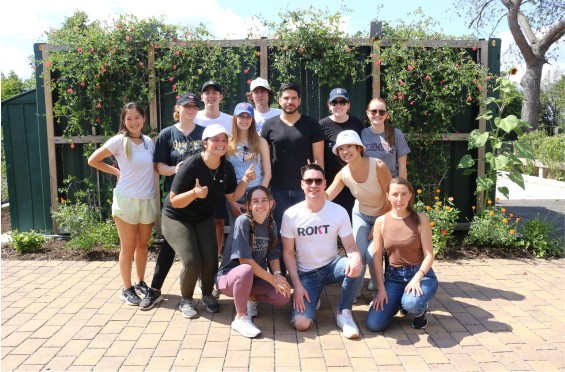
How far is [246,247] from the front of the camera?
368cm

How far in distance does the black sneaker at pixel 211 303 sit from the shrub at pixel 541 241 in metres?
3.95

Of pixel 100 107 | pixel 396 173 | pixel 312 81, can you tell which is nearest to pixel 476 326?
pixel 396 173

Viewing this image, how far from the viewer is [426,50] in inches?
230

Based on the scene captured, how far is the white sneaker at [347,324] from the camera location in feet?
11.4

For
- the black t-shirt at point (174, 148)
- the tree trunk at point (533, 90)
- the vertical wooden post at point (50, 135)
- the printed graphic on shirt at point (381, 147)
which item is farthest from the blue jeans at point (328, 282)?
the tree trunk at point (533, 90)

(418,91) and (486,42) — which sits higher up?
(486,42)

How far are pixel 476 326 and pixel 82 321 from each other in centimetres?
320

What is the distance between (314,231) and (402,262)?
0.77m

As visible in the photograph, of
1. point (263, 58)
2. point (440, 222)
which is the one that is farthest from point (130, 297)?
point (440, 222)

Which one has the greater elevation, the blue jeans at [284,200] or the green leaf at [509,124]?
the green leaf at [509,124]

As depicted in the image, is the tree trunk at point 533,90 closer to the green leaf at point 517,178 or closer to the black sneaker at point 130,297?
the green leaf at point 517,178

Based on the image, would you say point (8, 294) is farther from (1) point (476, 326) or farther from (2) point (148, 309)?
(1) point (476, 326)

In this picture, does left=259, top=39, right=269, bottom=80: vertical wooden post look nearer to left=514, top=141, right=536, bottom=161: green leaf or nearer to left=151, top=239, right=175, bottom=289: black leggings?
left=151, top=239, right=175, bottom=289: black leggings

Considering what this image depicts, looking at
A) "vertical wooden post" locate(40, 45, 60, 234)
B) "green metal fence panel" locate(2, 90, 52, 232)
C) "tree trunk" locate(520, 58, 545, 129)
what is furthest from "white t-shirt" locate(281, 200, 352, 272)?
"tree trunk" locate(520, 58, 545, 129)
